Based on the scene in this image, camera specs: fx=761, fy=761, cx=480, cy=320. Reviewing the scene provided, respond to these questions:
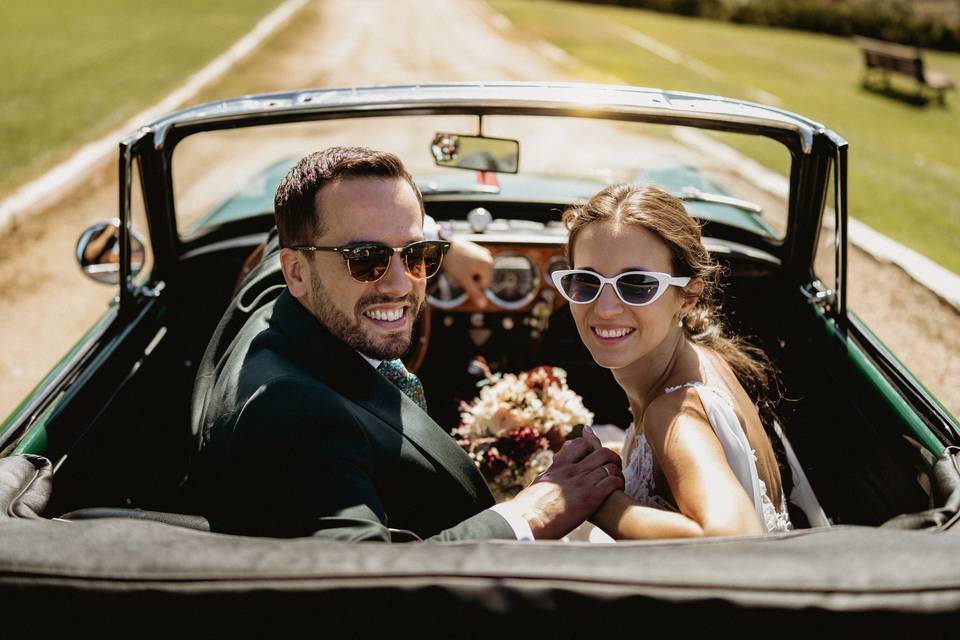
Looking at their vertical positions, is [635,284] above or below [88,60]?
below

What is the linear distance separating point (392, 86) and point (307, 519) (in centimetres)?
184

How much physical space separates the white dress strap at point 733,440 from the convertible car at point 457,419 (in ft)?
1.35

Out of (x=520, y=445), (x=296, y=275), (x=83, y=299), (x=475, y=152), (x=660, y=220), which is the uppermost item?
(x=475, y=152)

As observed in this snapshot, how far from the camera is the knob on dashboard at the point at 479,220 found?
348 cm

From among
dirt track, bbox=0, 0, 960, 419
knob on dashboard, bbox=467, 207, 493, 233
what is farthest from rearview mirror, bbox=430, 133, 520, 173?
dirt track, bbox=0, 0, 960, 419

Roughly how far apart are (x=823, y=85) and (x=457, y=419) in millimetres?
19182

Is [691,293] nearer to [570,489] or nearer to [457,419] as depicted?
[570,489]

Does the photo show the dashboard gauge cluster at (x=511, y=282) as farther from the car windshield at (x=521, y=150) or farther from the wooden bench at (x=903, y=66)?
the wooden bench at (x=903, y=66)

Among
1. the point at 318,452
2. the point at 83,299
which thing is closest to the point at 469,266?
the point at 318,452

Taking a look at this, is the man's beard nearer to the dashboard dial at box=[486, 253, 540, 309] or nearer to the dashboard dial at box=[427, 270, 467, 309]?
the dashboard dial at box=[427, 270, 467, 309]

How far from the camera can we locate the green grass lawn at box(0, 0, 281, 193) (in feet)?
34.2

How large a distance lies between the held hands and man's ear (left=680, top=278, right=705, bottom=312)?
0.50 metres

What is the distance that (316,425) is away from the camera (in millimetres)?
1704

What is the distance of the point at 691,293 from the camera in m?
2.27
